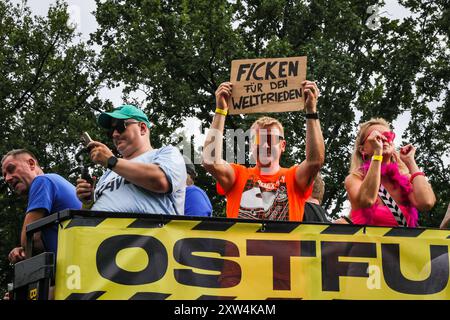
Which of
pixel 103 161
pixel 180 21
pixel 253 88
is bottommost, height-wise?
pixel 103 161

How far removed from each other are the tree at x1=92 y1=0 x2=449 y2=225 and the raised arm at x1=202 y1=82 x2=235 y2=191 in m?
18.7

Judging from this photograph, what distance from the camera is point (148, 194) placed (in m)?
5.74

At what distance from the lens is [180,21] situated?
→ 26.4 metres

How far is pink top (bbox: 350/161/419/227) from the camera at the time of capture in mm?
6207

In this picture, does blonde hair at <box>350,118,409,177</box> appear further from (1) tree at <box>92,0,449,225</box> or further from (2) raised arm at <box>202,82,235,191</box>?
(1) tree at <box>92,0,449,225</box>

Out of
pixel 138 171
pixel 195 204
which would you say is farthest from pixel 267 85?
pixel 138 171

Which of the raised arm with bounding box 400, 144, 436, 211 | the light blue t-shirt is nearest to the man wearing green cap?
the light blue t-shirt

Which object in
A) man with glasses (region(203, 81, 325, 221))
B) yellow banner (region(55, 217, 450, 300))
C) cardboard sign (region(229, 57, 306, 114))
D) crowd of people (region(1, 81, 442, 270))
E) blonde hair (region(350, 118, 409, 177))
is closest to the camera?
yellow banner (region(55, 217, 450, 300))

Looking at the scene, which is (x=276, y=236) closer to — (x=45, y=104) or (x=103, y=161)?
(x=103, y=161)

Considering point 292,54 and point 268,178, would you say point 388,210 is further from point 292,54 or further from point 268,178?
point 292,54

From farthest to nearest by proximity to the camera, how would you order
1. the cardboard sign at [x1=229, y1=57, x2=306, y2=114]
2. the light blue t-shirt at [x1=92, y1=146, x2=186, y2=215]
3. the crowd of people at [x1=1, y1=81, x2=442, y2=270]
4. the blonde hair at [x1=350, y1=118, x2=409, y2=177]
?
the blonde hair at [x1=350, y1=118, x2=409, y2=177], the cardboard sign at [x1=229, y1=57, x2=306, y2=114], the crowd of people at [x1=1, y1=81, x2=442, y2=270], the light blue t-shirt at [x1=92, y1=146, x2=186, y2=215]
